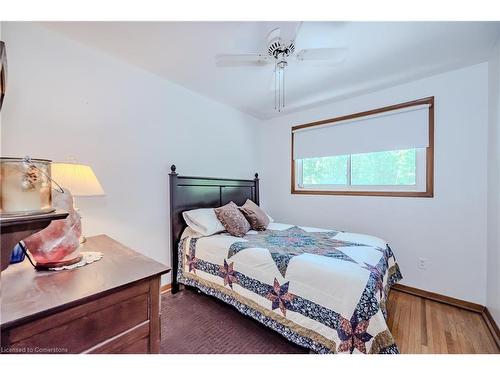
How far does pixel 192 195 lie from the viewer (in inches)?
101

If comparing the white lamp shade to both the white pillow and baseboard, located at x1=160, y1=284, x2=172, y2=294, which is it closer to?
the white pillow

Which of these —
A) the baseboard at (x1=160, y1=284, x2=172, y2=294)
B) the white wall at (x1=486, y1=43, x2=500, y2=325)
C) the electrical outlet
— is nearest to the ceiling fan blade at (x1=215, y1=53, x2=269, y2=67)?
the white wall at (x1=486, y1=43, x2=500, y2=325)

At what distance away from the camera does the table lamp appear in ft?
4.37

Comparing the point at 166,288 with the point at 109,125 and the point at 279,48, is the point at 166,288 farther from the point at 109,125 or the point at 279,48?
the point at 279,48

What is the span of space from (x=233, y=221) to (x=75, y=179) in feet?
4.66

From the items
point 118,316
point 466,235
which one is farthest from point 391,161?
point 118,316

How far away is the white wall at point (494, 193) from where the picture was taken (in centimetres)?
171

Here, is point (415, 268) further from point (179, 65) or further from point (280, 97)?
point (179, 65)

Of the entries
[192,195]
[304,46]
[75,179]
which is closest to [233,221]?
[192,195]

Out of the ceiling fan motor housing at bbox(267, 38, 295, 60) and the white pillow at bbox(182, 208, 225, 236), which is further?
the white pillow at bbox(182, 208, 225, 236)

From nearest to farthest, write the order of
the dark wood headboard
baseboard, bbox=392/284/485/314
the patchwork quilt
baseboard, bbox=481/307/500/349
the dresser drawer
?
the dresser drawer, the patchwork quilt, baseboard, bbox=481/307/500/349, baseboard, bbox=392/284/485/314, the dark wood headboard

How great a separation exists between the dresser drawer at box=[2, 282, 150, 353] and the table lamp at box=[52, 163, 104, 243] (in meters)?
A: 0.76

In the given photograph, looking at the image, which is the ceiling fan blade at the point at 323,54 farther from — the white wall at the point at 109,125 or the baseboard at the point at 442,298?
the baseboard at the point at 442,298

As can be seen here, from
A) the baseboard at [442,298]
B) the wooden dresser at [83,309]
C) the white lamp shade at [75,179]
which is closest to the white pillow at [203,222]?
the white lamp shade at [75,179]
